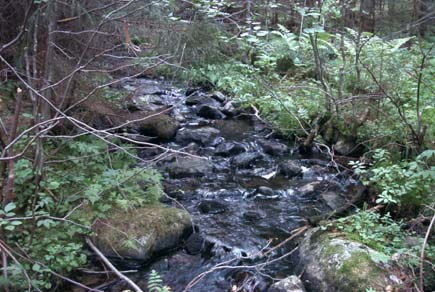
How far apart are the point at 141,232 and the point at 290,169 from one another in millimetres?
3236

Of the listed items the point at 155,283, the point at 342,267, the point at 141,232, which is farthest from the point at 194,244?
the point at 155,283

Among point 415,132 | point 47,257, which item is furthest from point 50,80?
point 415,132

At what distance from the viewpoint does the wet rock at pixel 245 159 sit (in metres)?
7.42

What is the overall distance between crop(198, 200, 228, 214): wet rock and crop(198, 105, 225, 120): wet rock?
4262mm

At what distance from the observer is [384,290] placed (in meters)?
3.72

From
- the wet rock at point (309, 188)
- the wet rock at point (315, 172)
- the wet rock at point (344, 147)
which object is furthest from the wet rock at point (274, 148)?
the wet rock at point (309, 188)

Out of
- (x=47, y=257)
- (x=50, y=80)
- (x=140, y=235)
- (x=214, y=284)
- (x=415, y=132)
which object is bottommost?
(x=214, y=284)

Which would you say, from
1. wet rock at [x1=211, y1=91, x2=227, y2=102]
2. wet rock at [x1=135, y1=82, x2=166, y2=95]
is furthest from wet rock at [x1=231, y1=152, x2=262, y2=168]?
wet rock at [x1=135, y1=82, x2=166, y2=95]

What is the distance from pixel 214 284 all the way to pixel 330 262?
4.05 feet

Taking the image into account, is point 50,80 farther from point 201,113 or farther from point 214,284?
point 201,113

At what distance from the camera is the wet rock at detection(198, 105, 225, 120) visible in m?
10.1

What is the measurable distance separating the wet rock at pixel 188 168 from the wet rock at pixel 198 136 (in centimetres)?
118

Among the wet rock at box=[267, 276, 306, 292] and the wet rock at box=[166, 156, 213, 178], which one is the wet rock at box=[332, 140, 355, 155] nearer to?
the wet rock at box=[166, 156, 213, 178]

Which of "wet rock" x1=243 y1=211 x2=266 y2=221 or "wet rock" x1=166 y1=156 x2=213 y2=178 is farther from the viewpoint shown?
"wet rock" x1=166 y1=156 x2=213 y2=178
